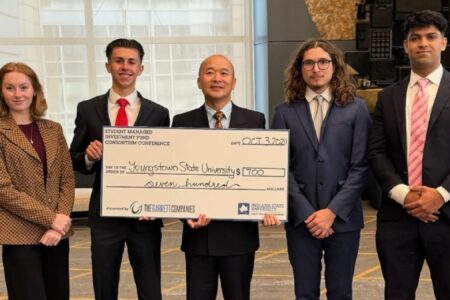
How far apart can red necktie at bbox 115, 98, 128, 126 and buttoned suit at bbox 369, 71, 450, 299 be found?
1.11 metres

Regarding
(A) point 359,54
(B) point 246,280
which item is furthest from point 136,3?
(B) point 246,280

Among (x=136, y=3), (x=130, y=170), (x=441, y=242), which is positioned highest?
(x=136, y=3)

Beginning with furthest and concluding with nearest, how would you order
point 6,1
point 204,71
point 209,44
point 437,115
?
1. point 209,44
2. point 6,1
3. point 204,71
4. point 437,115

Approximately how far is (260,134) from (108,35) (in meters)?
4.96

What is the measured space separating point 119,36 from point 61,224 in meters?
4.85

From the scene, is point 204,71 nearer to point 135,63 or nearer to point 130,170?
point 135,63

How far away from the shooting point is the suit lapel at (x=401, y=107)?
2.20m

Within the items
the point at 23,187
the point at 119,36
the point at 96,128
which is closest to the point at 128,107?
the point at 96,128

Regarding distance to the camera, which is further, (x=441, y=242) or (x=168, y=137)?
(x=168, y=137)

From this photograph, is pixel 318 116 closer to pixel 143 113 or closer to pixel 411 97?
pixel 411 97

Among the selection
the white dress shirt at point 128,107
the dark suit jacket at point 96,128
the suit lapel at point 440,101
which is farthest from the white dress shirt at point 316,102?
the white dress shirt at point 128,107

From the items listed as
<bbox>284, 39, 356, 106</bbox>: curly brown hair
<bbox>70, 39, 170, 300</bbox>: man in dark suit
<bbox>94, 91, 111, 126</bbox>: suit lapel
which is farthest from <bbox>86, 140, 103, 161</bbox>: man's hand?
<bbox>284, 39, 356, 106</bbox>: curly brown hair

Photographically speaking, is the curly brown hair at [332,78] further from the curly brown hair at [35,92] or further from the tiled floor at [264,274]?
the tiled floor at [264,274]

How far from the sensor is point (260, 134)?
2.29 meters
